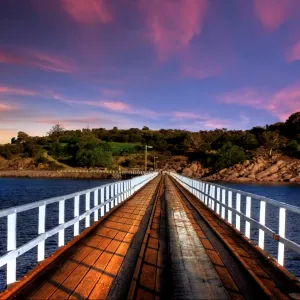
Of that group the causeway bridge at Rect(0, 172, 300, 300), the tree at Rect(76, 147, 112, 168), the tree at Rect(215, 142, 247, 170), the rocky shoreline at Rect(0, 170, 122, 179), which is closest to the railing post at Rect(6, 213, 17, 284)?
the causeway bridge at Rect(0, 172, 300, 300)

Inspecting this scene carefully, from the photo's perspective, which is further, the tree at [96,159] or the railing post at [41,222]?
the tree at [96,159]

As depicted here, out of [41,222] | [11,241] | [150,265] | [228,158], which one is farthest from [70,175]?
[11,241]

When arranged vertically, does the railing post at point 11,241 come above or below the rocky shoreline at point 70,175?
above

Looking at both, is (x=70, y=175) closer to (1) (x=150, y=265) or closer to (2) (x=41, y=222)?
(2) (x=41, y=222)

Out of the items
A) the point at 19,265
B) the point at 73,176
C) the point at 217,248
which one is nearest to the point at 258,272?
the point at 217,248

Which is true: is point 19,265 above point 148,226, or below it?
below

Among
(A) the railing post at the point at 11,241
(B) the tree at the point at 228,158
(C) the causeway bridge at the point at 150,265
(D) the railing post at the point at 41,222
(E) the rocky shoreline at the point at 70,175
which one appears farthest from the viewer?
(B) the tree at the point at 228,158

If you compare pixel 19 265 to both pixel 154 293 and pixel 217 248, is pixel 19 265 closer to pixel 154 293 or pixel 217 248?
pixel 217 248

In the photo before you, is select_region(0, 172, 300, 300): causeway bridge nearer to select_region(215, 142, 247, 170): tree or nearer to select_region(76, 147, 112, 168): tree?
select_region(215, 142, 247, 170): tree

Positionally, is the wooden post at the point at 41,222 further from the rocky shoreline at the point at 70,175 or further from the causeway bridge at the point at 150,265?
the rocky shoreline at the point at 70,175

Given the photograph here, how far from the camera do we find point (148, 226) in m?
14.3

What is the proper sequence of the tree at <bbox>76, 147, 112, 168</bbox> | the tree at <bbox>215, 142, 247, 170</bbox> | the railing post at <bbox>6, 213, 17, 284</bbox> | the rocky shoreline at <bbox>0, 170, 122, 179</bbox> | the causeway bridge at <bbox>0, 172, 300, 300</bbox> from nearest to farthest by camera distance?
1. the causeway bridge at <bbox>0, 172, 300, 300</bbox>
2. the railing post at <bbox>6, 213, 17, 284</bbox>
3. the rocky shoreline at <bbox>0, 170, 122, 179</bbox>
4. the tree at <bbox>215, 142, 247, 170</bbox>
5. the tree at <bbox>76, 147, 112, 168</bbox>

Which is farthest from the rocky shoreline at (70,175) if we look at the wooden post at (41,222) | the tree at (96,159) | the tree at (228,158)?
the wooden post at (41,222)

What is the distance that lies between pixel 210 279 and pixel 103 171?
552 feet
